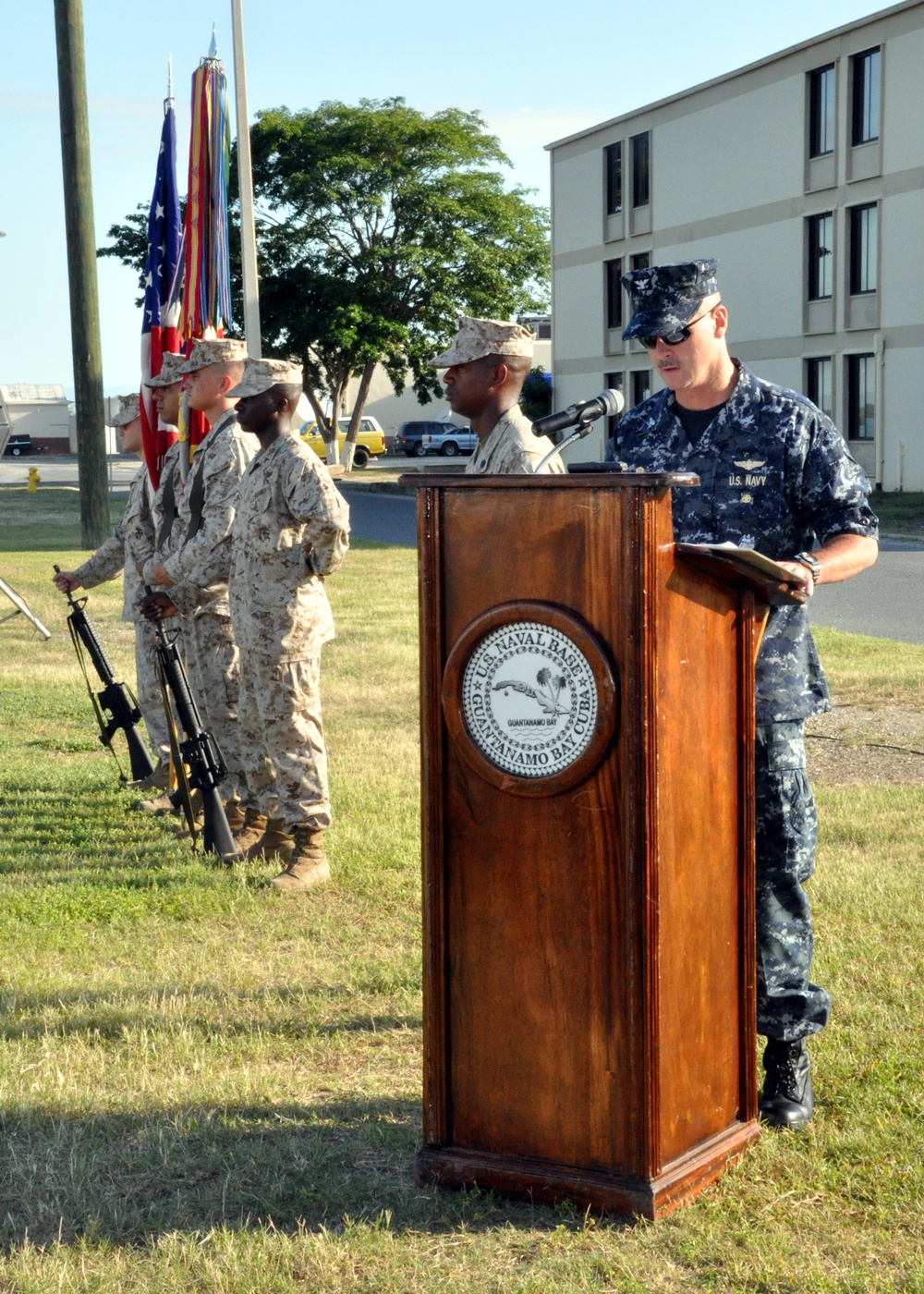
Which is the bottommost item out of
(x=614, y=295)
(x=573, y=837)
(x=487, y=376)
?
(x=573, y=837)

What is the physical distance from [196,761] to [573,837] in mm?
3626

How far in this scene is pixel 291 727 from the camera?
6.11 meters

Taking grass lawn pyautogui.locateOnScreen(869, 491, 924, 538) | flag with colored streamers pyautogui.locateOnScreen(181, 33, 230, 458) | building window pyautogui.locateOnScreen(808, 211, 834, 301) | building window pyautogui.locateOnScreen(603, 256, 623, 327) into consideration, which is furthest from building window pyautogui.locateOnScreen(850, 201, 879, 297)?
flag with colored streamers pyautogui.locateOnScreen(181, 33, 230, 458)

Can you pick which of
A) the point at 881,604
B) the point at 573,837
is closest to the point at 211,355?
the point at 573,837

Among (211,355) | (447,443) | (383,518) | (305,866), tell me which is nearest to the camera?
(305,866)

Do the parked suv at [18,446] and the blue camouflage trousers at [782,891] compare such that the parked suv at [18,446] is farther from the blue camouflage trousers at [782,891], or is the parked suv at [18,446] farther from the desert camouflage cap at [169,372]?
the blue camouflage trousers at [782,891]

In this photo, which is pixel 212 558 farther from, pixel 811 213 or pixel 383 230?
pixel 383 230

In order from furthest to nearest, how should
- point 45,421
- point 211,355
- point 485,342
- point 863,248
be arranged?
point 45,421, point 863,248, point 211,355, point 485,342

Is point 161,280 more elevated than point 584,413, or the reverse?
point 161,280

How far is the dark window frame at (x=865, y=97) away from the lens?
3222 centimetres

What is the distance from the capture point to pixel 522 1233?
313cm

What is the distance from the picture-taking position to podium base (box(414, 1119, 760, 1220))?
3135 mm

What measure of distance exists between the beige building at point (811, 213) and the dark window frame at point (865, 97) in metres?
0.04

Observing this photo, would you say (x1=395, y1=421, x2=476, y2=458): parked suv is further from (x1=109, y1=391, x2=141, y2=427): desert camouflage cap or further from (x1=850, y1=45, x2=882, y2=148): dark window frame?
(x1=109, y1=391, x2=141, y2=427): desert camouflage cap
